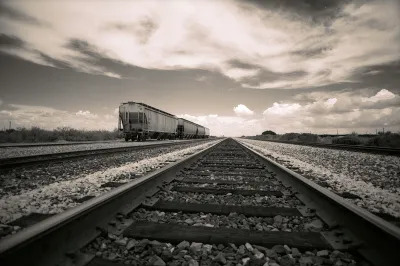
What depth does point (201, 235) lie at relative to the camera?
6.99ft

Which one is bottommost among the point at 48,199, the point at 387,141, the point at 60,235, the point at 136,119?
the point at 48,199

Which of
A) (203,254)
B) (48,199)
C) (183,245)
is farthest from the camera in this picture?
(48,199)

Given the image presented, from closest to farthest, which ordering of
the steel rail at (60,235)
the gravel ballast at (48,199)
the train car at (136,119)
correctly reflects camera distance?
the steel rail at (60,235) < the gravel ballast at (48,199) < the train car at (136,119)

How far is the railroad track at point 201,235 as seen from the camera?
1658 millimetres

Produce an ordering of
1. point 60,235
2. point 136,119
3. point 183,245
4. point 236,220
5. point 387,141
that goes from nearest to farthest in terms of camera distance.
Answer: point 60,235 < point 183,245 < point 236,220 < point 387,141 < point 136,119

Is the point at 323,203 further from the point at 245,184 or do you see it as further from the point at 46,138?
the point at 46,138

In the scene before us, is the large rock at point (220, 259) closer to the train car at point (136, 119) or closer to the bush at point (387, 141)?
the train car at point (136, 119)

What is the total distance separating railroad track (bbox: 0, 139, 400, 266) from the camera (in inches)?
65.3

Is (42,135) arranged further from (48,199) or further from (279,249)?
(279,249)

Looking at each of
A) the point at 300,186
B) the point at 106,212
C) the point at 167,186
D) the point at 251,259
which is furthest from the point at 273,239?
the point at 167,186

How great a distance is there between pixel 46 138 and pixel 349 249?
29.6m

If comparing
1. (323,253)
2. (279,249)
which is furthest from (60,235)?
(323,253)

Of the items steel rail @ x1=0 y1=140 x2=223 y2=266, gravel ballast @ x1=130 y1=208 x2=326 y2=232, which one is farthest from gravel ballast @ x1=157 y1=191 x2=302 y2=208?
steel rail @ x1=0 y1=140 x2=223 y2=266

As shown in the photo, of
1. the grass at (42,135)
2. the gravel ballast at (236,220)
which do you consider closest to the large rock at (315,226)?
the gravel ballast at (236,220)
